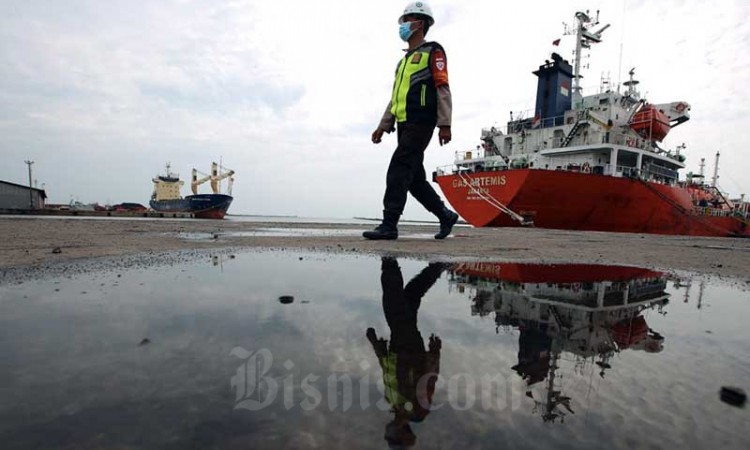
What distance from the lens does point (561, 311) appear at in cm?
127

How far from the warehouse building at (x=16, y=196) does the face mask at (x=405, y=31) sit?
44759mm

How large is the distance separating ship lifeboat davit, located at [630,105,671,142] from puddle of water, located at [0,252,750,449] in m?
18.7

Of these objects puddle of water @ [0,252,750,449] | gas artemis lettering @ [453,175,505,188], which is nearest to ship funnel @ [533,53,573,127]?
gas artemis lettering @ [453,175,505,188]

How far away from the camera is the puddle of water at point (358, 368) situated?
0.55 meters

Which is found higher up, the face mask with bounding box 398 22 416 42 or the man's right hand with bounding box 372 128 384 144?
the face mask with bounding box 398 22 416 42

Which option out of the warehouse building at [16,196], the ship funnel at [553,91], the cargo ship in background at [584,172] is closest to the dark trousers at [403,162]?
the cargo ship in background at [584,172]

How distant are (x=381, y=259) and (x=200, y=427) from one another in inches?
80.8

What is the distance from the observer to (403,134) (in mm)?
4117

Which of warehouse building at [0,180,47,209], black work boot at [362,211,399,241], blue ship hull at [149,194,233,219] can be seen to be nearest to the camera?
black work boot at [362,211,399,241]

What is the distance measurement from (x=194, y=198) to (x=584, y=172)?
3475 centimetres

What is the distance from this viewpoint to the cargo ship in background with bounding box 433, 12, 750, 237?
41.3 feet

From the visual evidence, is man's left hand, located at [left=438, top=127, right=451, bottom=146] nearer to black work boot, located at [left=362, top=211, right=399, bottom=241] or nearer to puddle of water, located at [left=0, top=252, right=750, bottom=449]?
black work boot, located at [left=362, top=211, right=399, bottom=241]

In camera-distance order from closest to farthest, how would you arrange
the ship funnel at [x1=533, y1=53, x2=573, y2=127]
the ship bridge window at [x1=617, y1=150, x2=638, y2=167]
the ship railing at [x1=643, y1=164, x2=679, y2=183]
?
the ship bridge window at [x1=617, y1=150, x2=638, y2=167]
the ship railing at [x1=643, y1=164, x2=679, y2=183]
the ship funnel at [x1=533, y1=53, x2=573, y2=127]

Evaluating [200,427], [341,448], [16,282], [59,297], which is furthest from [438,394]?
[16,282]
